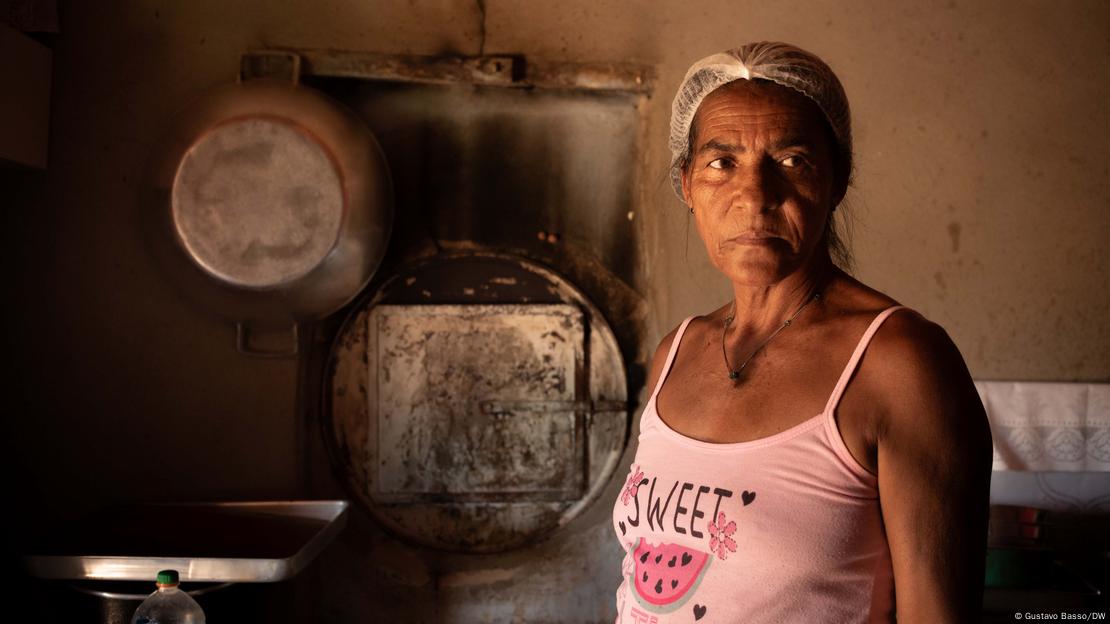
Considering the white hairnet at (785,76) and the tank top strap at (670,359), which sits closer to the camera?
the white hairnet at (785,76)

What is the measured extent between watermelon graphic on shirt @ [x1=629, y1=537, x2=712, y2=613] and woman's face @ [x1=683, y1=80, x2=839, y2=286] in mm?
328

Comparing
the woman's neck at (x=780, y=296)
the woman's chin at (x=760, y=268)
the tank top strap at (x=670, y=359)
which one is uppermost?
the woman's chin at (x=760, y=268)

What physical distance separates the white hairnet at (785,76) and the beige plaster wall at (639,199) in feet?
3.59

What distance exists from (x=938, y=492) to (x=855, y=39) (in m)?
1.68

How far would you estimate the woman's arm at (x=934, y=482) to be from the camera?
75cm

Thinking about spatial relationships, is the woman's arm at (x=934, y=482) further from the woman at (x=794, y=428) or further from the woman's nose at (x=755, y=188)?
the woman's nose at (x=755, y=188)

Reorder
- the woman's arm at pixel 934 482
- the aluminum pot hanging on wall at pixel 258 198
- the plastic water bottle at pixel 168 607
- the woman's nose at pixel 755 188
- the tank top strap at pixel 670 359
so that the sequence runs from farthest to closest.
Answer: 1. the aluminum pot hanging on wall at pixel 258 198
2. the plastic water bottle at pixel 168 607
3. the tank top strap at pixel 670 359
4. the woman's nose at pixel 755 188
5. the woman's arm at pixel 934 482

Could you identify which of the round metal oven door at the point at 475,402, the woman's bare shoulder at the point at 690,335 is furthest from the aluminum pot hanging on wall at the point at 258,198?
the woman's bare shoulder at the point at 690,335

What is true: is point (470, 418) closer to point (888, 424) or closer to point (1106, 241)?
point (888, 424)

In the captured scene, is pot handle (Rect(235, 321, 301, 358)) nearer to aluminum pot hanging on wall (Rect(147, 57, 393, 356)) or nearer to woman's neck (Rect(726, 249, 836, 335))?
aluminum pot hanging on wall (Rect(147, 57, 393, 356))

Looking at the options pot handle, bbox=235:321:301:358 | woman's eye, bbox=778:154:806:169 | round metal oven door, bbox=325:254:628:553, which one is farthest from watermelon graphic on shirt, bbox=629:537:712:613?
pot handle, bbox=235:321:301:358

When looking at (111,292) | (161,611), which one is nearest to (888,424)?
(161,611)

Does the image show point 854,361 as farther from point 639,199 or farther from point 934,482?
point 639,199

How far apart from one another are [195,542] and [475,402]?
0.73 meters
